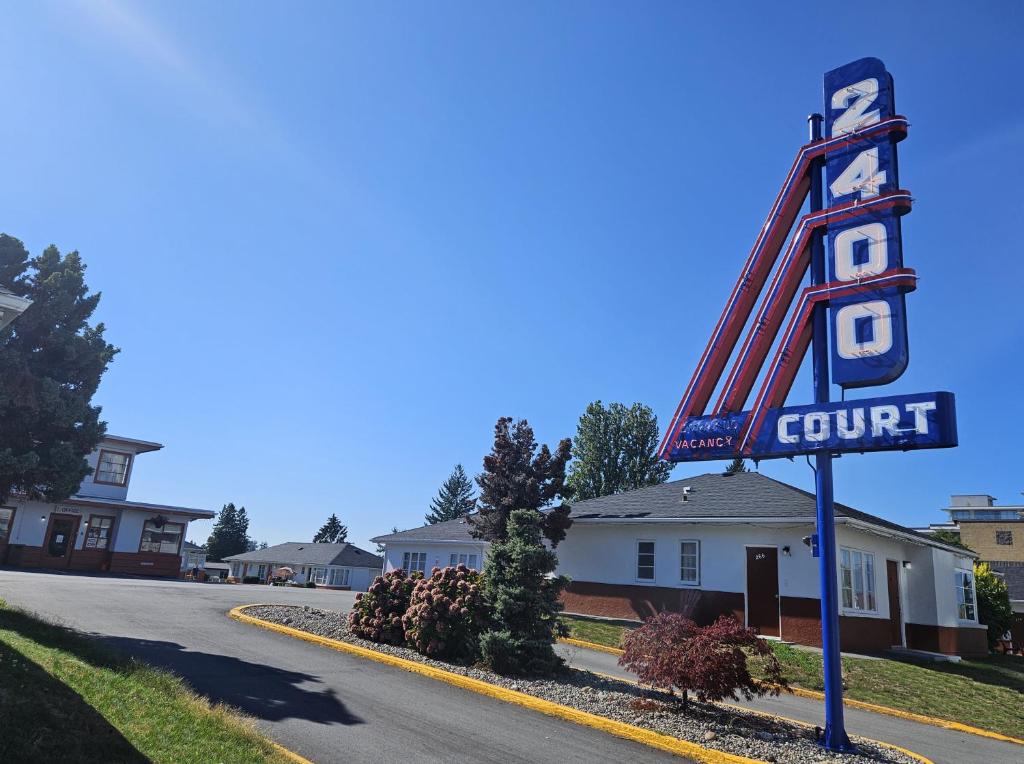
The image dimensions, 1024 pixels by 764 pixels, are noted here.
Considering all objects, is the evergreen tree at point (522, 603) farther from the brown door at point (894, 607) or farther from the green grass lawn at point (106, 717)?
the brown door at point (894, 607)

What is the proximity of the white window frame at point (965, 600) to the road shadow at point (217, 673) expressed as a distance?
23.3m

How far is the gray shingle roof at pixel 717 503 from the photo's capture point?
832 inches

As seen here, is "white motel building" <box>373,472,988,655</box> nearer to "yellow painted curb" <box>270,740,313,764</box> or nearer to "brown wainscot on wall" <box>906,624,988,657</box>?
"brown wainscot on wall" <box>906,624,988,657</box>

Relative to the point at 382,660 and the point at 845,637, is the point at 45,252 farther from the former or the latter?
the point at 845,637

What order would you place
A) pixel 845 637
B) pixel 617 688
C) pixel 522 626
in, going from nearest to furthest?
pixel 617 688 < pixel 522 626 < pixel 845 637

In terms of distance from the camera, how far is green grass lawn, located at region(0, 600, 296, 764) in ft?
19.5

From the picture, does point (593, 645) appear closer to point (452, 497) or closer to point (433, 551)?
point (433, 551)

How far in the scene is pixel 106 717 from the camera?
6.82 metres

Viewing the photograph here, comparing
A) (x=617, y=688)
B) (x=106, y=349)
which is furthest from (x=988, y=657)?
(x=106, y=349)

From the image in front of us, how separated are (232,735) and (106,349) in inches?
A: 661

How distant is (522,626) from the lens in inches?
478

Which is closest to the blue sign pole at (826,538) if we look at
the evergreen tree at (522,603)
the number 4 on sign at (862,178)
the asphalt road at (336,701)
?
the number 4 on sign at (862,178)

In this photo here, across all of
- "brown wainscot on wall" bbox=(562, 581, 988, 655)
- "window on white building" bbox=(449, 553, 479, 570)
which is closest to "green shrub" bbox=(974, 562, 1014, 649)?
"brown wainscot on wall" bbox=(562, 581, 988, 655)

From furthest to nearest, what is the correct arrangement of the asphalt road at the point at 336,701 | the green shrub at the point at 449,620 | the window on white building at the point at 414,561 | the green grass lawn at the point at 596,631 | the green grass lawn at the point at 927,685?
the window on white building at the point at 414,561
the green grass lawn at the point at 596,631
the green grass lawn at the point at 927,685
the green shrub at the point at 449,620
the asphalt road at the point at 336,701
